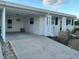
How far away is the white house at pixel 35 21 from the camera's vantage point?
16.0 meters

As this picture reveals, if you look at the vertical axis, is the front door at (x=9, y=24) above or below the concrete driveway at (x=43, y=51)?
above

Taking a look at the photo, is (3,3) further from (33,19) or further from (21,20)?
(21,20)

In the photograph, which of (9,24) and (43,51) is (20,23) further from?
(43,51)

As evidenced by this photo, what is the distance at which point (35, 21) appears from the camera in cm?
1894

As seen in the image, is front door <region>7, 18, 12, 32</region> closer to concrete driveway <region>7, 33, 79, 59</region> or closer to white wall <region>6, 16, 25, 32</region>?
white wall <region>6, 16, 25, 32</region>

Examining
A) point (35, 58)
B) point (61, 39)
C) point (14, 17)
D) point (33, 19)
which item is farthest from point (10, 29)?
point (35, 58)

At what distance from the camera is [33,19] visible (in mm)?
19641

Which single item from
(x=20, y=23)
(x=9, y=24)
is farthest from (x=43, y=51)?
(x=20, y=23)

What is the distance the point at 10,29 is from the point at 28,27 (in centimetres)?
288

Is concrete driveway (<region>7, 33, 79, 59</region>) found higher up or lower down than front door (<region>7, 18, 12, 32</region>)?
lower down

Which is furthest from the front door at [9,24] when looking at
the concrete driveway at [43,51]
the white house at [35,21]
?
the concrete driveway at [43,51]

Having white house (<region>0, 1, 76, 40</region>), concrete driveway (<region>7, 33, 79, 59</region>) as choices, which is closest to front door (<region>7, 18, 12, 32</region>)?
white house (<region>0, 1, 76, 40</region>)

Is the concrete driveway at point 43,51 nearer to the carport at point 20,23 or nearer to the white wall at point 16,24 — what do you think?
the carport at point 20,23

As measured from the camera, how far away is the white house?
1600cm
